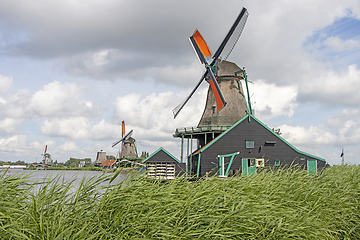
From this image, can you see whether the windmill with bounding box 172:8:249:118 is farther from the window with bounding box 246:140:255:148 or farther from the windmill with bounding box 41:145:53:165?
the windmill with bounding box 41:145:53:165

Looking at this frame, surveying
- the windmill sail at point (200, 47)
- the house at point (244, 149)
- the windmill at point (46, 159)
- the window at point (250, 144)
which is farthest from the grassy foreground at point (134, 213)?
the windmill at point (46, 159)

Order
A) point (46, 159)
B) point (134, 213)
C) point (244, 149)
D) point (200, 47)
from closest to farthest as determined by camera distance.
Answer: point (134, 213), point (244, 149), point (200, 47), point (46, 159)

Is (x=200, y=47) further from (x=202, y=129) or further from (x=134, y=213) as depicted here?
(x=134, y=213)

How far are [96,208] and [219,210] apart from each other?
198cm

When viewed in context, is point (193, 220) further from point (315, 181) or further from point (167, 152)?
point (167, 152)

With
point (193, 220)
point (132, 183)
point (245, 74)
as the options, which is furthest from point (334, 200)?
point (245, 74)

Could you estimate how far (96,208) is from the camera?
4.21 metres

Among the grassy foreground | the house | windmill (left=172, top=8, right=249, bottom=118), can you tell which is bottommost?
the grassy foreground

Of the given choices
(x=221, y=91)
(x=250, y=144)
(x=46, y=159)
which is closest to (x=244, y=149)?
(x=250, y=144)

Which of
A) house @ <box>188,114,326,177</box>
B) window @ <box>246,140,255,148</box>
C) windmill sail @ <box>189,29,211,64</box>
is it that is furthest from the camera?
windmill sail @ <box>189,29,211,64</box>

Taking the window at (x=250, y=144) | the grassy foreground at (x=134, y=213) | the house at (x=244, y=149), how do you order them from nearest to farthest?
1. the grassy foreground at (x=134, y=213)
2. the house at (x=244, y=149)
3. the window at (x=250, y=144)

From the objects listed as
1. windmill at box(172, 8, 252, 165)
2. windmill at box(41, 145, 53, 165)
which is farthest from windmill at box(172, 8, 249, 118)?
windmill at box(41, 145, 53, 165)

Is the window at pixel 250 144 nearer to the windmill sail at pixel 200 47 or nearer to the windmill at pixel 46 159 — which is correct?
the windmill sail at pixel 200 47

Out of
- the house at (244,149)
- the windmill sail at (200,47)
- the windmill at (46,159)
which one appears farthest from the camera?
the windmill at (46,159)
